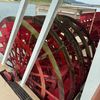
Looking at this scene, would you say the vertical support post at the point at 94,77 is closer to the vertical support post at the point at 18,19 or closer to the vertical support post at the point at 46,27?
the vertical support post at the point at 46,27

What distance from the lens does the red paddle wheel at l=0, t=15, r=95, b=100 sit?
109cm

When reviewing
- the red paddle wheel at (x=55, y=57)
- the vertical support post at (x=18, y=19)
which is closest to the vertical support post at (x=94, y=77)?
the red paddle wheel at (x=55, y=57)

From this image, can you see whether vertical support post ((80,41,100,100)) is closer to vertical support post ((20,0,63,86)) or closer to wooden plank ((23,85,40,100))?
vertical support post ((20,0,63,86))

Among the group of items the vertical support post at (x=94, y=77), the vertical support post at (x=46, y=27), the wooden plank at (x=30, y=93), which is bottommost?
the wooden plank at (x=30, y=93)

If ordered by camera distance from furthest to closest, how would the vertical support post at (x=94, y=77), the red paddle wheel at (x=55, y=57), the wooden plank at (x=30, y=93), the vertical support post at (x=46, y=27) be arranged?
the wooden plank at (x=30, y=93) → the red paddle wheel at (x=55, y=57) → the vertical support post at (x=46, y=27) → the vertical support post at (x=94, y=77)

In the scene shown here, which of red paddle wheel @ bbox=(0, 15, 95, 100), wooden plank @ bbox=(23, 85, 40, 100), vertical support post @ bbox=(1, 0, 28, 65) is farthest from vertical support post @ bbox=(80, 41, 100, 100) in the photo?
vertical support post @ bbox=(1, 0, 28, 65)

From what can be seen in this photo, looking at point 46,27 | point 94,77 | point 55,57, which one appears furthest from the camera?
point 55,57

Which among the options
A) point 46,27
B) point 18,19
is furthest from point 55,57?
point 18,19

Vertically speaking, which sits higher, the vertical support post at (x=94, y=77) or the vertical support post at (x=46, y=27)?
the vertical support post at (x=46, y=27)

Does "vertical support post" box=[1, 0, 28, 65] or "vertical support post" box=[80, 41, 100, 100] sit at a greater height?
"vertical support post" box=[1, 0, 28, 65]

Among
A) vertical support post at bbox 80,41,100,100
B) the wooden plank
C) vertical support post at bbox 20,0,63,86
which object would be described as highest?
vertical support post at bbox 20,0,63,86

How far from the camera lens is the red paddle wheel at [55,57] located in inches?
42.9

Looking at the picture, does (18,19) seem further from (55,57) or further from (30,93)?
(30,93)

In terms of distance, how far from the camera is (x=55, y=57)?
1.13m
